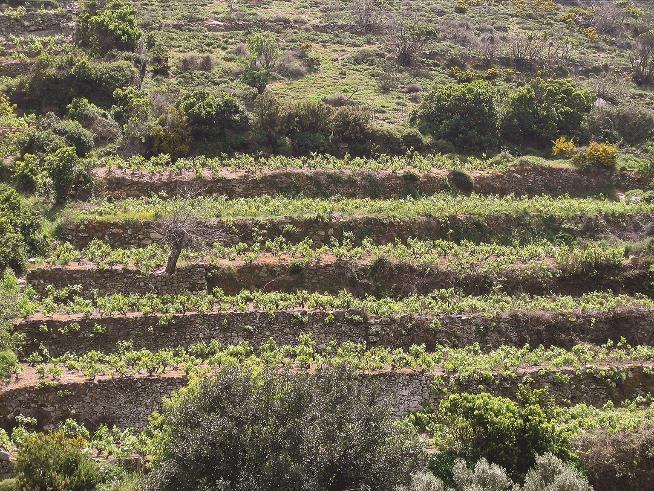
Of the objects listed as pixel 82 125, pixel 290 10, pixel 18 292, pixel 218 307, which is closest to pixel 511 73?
pixel 290 10

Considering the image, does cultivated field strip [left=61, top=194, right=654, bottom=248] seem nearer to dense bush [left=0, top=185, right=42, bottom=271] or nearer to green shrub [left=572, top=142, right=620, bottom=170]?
dense bush [left=0, top=185, right=42, bottom=271]

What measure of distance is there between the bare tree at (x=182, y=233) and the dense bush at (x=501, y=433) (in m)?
11.7

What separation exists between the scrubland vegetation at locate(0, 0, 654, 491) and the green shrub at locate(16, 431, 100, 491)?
0.23 ft

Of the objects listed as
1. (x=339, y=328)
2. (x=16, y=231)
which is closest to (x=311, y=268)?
(x=339, y=328)

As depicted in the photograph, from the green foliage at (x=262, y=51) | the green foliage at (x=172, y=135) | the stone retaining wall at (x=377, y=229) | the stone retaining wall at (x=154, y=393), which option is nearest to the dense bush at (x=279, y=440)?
the stone retaining wall at (x=154, y=393)

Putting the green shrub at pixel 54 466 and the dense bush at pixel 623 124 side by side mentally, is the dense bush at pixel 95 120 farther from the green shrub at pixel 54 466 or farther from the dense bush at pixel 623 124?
the dense bush at pixel 623 124

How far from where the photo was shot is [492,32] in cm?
6328

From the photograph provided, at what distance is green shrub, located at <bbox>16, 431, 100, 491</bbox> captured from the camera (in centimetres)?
1642

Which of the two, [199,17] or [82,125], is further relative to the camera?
[199,17]

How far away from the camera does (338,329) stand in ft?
80.6

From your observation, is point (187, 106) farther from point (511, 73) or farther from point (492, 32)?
point (492, 32)

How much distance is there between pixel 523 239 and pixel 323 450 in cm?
1934

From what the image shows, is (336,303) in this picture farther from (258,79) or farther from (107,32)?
(107,32)

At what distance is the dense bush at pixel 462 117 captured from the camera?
39.7 metres
